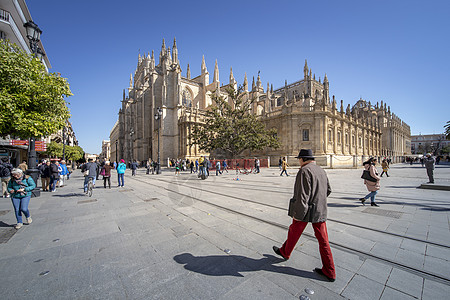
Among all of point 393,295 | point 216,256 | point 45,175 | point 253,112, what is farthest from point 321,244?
point 253,112

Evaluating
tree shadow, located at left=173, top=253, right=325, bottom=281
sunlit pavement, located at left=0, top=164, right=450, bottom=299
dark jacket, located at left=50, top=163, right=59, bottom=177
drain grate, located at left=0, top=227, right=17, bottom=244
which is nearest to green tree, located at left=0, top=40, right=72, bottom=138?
dark jacket, located at left=50, top=163, right=59, bottom=177

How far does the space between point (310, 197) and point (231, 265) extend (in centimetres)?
144

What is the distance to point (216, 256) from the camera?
9.14 ft

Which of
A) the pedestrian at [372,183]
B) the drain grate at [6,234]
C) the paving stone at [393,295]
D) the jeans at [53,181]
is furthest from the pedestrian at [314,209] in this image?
the jeans at [53,181]

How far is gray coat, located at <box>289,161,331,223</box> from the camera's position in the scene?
2307 mm

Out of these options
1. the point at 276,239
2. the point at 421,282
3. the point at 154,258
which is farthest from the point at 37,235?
the point at 421,282

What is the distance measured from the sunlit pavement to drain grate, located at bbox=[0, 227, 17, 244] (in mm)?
23

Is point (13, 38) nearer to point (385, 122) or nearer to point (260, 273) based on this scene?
point (260, 273)

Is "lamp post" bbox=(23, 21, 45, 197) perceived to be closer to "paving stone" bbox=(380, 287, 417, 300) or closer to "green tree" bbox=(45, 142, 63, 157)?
"paving stone" bbox=(380, 287, 417, 300)

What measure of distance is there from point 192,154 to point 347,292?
30.2m

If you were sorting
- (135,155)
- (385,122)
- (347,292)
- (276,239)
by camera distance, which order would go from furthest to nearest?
(385,122) < (135,155) < (276,239) < (347,292)

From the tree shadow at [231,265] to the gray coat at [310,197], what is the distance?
74cm

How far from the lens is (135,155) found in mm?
39125

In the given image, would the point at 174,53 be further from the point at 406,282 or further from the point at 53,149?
the point at 406,282
